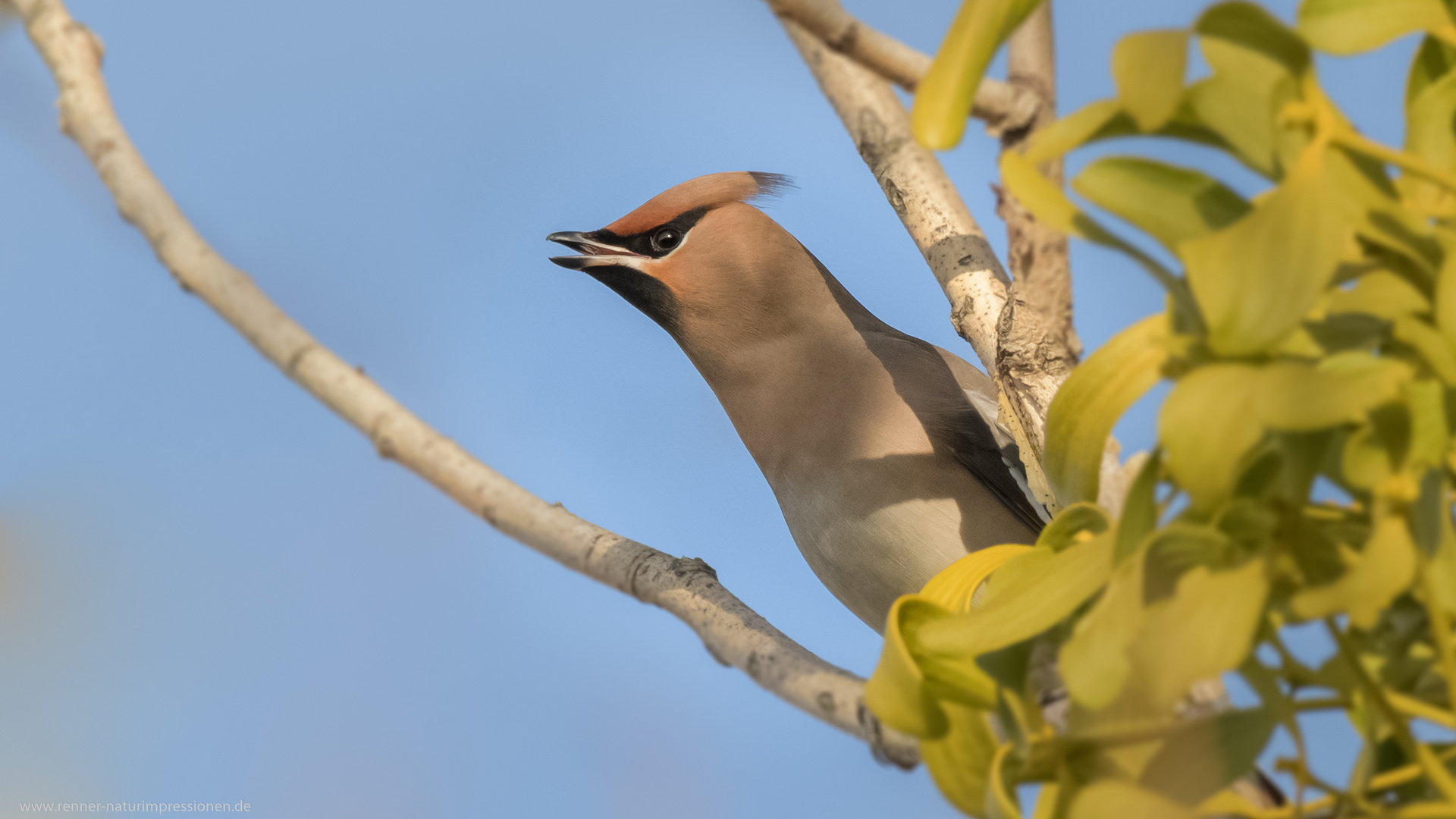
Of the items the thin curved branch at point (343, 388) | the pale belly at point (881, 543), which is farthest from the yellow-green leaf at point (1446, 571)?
Answer: the pale belly at point (881, 543)

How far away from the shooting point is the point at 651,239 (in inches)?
75.5

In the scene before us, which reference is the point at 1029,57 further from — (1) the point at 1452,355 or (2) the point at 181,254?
(2) the point at 181,254

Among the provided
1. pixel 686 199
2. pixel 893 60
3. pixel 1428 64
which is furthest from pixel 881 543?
pixel 1428 64

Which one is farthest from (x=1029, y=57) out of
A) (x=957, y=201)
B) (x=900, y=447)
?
(x=900, y=447)

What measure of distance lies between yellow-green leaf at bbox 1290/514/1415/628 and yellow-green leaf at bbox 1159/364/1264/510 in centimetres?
4

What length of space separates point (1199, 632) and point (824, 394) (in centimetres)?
140

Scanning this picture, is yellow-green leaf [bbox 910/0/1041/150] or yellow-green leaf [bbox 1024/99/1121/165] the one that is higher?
yellow-green leaf [bbox 910/0/1041/150]

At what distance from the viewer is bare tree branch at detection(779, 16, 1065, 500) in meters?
1.00

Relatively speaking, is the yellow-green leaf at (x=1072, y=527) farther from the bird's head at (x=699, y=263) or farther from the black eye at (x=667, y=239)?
the black eye at (x=667, y=239)

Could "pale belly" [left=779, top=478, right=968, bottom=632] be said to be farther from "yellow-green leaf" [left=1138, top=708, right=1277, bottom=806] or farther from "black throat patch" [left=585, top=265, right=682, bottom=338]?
"yellow-green leaf" [left=1138, top=708, right=1277, bottom=806]

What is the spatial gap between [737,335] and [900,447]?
351mm

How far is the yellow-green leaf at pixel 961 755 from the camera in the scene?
16.0 inches

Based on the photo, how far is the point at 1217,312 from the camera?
0.27 meters

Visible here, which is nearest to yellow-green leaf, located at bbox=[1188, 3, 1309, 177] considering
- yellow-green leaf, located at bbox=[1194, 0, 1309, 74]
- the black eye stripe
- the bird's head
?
yellow-green leaf, located at bbox=[1194, 0, 1309, 74]
